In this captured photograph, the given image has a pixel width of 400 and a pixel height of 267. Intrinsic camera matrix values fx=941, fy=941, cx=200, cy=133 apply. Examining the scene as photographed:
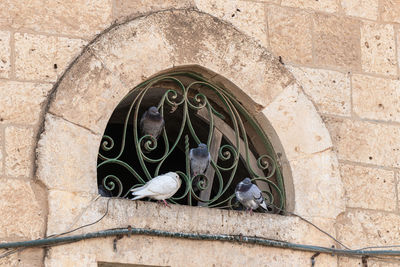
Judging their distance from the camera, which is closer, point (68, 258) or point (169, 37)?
point (68, 258)

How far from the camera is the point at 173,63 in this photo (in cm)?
596

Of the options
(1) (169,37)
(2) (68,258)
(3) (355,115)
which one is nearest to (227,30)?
(1) (169,37)

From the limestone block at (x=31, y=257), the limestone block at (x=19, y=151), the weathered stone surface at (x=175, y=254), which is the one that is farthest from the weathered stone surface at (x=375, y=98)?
the limestone block at (x=31, y=257)

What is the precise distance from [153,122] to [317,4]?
4.87 ft

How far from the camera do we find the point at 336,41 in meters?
6.50

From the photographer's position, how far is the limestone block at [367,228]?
19.9ft

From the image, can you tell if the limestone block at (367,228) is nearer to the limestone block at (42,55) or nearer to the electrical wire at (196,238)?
the electrical wire at (196,238)

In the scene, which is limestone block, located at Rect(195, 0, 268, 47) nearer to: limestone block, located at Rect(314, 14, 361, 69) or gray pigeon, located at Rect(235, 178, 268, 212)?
limestone block, located at Rect(314, 14, 361, 69)

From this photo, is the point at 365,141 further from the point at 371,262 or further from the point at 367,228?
the point at 371,262

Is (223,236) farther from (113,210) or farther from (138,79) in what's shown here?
(138,79)

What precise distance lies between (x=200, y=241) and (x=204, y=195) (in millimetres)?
784

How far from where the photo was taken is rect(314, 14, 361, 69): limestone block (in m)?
6.44

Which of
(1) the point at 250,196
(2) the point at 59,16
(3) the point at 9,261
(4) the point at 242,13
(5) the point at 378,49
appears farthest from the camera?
(5) the point at 378,49

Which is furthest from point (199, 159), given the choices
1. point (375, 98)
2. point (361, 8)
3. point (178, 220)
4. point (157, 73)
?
point (361, 8)
